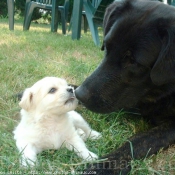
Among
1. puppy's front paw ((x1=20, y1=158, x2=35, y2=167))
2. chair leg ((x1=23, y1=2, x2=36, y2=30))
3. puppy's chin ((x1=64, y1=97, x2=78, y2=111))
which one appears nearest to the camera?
puppy's front paw ((x1=20, y1=158, x2=35, y2=167))

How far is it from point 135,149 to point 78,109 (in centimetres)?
111

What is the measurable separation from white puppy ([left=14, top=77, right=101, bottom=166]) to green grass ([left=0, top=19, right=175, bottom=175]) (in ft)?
0.28

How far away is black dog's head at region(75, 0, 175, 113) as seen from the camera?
2215 mm

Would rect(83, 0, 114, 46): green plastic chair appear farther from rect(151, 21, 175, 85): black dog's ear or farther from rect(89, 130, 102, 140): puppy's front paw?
rect(151, 21, 175, 85): black dog's ear

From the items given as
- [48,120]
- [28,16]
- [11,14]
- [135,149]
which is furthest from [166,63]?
[28,16]

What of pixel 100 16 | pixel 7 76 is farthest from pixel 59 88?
pixel 100 16

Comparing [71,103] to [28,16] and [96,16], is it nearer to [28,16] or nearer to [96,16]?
[96,16]

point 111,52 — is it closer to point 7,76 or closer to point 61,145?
point 61,145

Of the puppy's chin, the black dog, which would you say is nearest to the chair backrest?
the black dog

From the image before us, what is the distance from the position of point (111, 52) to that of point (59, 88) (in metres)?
0.52

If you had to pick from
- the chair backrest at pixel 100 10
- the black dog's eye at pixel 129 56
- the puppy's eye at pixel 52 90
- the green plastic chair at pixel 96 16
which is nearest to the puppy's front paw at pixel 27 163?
the puppy's eye at pixel 52 90

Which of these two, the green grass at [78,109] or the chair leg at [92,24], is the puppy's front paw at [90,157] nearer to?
the green grass at [78,109]

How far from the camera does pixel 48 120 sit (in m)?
2.32

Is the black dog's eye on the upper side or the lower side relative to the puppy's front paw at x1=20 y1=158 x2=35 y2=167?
upper
